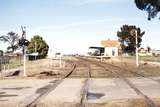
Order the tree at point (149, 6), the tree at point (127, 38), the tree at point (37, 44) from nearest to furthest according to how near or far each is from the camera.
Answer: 1. the tree at point (149, 6)
2. the tree at point (37, 44)
3. the tree at point (127, 38)

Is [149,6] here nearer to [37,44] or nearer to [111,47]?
[37,44]

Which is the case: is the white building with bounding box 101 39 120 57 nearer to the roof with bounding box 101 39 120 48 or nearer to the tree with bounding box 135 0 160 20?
the roof with bounding box 101 39 120 48

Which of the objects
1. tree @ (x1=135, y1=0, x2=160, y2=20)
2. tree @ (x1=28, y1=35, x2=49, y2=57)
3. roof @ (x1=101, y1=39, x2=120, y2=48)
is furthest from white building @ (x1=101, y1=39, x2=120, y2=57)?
tree @ (x1=135, y1=0, x2=160, y2=20)

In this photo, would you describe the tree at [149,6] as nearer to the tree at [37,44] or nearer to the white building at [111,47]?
the tree at [37,44]

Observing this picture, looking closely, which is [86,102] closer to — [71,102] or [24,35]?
[71,102]

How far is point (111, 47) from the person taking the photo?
162500 millimetres

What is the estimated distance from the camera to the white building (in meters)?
161

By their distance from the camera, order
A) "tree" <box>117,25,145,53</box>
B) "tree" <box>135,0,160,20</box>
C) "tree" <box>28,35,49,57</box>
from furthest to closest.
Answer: "tree" <box>117,25,145,53</box> → "tree" <box>28,35,49,57</box> → "tree" <box>135,0,160,20</box>

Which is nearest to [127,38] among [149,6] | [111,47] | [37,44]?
[111,47]

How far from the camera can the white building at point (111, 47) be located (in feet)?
527

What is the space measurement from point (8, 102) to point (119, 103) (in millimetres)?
4247

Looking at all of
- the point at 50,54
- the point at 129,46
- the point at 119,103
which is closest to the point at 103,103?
the point at 119,103

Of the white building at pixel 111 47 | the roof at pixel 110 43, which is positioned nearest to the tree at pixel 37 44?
the white building at pixel 111 47

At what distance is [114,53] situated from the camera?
532ft
